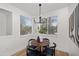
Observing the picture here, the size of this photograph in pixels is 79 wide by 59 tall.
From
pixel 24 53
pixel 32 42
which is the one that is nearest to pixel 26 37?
pixel 32 42

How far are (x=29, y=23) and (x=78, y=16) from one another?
25.8 inches

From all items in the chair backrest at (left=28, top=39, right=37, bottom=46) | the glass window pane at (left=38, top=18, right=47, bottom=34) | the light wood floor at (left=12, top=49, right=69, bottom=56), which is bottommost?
the light wood floor at (left=12, top=49, right=69, bottom=56)

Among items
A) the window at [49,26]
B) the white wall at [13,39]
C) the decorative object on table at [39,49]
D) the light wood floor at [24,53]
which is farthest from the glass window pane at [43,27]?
the light wood floor at [24,53]

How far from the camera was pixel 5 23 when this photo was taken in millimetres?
1515

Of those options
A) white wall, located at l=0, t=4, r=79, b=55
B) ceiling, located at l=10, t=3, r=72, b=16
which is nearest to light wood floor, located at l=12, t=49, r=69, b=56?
white wall, located at l=0, t=4, r=79, b=55

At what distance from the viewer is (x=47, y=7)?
4.95 ft

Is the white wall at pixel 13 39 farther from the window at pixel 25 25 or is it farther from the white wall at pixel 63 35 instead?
the white wall at pixel 63 35

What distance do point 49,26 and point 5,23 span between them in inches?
23.9

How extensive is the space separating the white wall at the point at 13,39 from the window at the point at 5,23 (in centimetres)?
4

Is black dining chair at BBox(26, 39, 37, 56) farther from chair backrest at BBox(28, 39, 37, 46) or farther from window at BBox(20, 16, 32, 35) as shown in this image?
window at BBox(20, 16, 32, 35)

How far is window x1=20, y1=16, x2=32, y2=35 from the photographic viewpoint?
1546 millimetres

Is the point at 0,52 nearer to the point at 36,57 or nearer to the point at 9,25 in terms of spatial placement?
the point at 9,25

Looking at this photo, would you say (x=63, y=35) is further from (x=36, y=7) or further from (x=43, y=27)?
(x=36, y=7)

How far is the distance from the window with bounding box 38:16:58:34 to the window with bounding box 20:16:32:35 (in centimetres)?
14
